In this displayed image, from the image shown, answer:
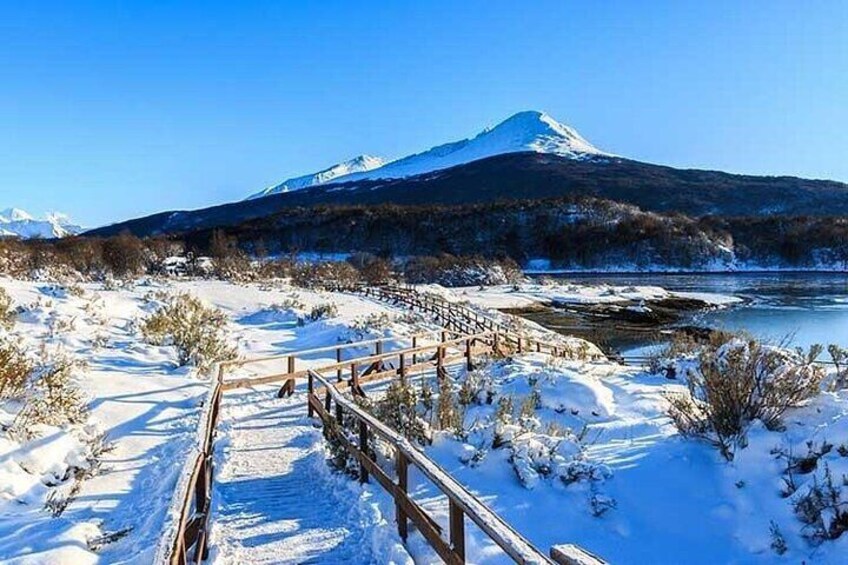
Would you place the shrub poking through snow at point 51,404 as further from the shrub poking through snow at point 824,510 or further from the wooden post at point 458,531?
the shrub poking through snow at point 824,510

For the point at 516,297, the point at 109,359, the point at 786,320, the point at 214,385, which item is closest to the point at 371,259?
the point at 516,297

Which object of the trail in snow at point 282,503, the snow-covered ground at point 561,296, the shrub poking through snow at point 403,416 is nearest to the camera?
the trail in snow at point 282,503

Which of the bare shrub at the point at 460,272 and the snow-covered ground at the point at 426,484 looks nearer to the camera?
the snow-covered ground at the point at 426,484

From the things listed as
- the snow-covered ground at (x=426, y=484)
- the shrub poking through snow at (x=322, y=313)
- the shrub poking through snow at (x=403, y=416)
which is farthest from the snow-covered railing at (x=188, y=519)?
the shrub poking through snow at (x=322, y=313)

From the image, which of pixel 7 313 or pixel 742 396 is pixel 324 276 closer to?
pixel 7 313

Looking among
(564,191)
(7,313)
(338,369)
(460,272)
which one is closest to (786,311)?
(338,369)

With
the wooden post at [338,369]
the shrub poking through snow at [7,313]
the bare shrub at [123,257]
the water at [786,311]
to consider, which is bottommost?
the water at [786,311]

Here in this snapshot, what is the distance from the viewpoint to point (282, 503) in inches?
245

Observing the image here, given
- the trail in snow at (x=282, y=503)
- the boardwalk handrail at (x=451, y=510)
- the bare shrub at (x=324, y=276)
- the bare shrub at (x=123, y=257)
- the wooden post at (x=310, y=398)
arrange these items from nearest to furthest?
the boardwalk handrail at (x=451, y=510) < the trail in snow at (x=282, y=503) < the wooden post at (x=310, y=398) < the bare shrub at (x=123, y=257) < the bare shrub at (x=324, y=276)

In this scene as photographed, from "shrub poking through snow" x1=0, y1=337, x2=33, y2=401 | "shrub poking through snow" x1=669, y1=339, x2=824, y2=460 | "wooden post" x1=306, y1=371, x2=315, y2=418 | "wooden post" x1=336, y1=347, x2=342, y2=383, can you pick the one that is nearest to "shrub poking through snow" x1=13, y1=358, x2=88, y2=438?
"shrub poking through snow" x1=0, y1=337, x2=33, y2=401

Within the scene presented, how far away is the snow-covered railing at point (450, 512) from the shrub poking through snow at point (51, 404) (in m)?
3.08

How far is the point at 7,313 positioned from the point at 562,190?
117 meters

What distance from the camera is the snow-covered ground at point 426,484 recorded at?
5.24 metres

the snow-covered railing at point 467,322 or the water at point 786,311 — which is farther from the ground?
the snow-covered railing at point 467,322
